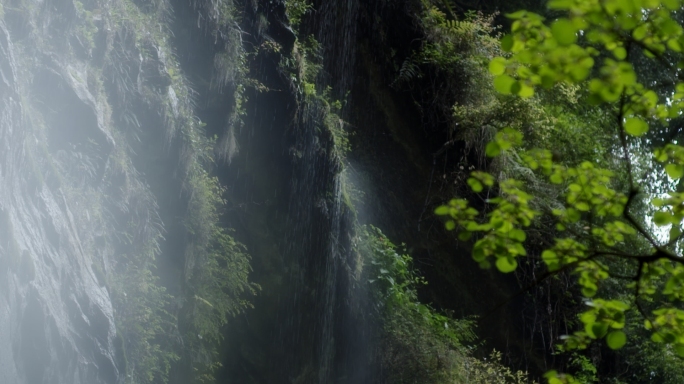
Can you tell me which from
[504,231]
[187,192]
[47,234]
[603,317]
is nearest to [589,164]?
[504,231]

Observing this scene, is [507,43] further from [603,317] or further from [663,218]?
[603,317]

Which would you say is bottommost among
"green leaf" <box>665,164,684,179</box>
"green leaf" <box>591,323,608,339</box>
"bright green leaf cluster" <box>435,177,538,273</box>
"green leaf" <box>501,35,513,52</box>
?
"green leaf" <box>591,323,608,339</box>

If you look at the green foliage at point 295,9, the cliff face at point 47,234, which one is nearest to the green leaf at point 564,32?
the cliff face at point 47,234

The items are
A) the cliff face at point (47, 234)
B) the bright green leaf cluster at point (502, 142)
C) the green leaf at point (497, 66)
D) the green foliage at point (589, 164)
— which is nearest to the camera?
the green foliage at point (589, 164)

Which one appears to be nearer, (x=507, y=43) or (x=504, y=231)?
(x=507, y=43)

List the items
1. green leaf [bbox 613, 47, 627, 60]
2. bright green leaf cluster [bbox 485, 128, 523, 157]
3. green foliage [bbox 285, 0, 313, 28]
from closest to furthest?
1. green leaf [bbox 613, 47, 627, 60]
2. bright green leaf cluster [bbox 485, 128, 523, 157]
3. green foliage [bbox 285, 0, 313, 28]

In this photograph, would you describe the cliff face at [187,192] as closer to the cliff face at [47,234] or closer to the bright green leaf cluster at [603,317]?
the cliff face at [47,234]

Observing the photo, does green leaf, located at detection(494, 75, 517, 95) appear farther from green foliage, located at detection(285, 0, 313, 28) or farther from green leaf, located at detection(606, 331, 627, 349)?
green foliage, located at detection(285, 0, 313, 28)

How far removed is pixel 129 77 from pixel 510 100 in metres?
6.94

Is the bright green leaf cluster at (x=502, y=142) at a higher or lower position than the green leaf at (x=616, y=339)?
higher

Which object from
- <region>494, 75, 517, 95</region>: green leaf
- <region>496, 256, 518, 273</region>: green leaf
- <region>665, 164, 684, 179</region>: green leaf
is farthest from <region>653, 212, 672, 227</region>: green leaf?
<region>494, 75, 517, 95</region>: green leaf

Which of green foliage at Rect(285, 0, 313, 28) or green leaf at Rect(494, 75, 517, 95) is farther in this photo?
green foliage at Rect(285, 0, 313, 28)

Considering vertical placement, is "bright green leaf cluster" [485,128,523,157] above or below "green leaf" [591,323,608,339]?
above

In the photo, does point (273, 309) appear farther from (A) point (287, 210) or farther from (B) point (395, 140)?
(B) point (395, 140)
